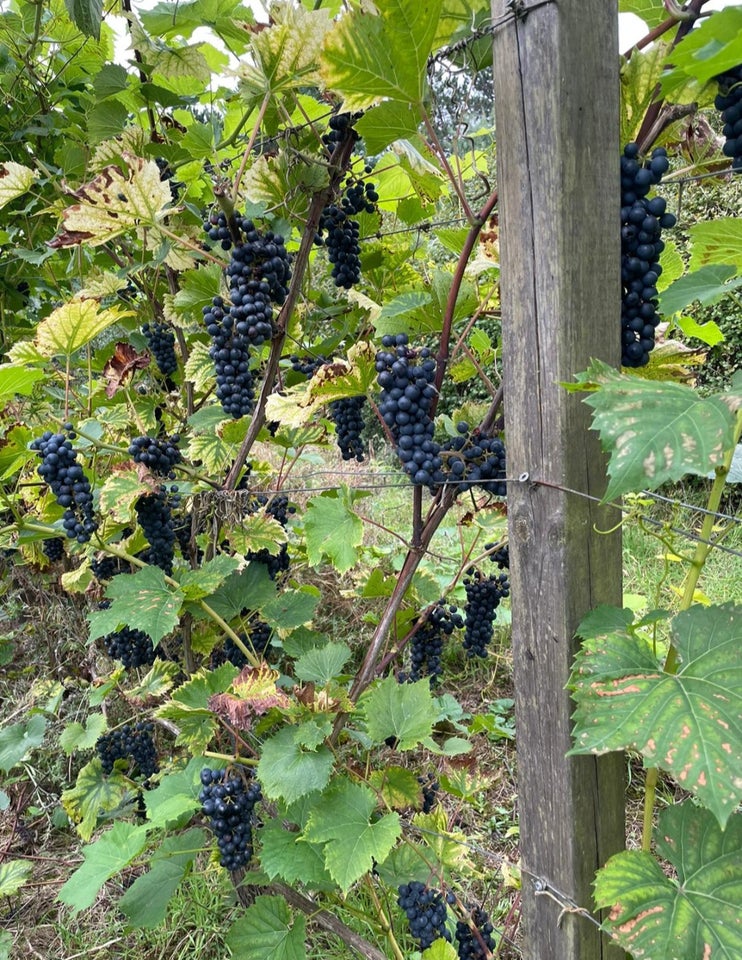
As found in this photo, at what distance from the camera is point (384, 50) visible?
94cm

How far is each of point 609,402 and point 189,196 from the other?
176cm

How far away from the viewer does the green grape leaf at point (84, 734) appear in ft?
7.04

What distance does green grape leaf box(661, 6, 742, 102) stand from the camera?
0.56 metres

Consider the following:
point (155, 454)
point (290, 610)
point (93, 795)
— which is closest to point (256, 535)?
point (290, 610)

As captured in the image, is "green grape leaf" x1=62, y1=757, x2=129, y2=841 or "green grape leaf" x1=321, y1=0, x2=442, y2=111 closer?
"green grape leaf" x1=321, y1=0, x2=442, y2=111

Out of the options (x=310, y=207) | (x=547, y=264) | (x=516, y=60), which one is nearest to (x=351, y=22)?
(x=516, y=60)

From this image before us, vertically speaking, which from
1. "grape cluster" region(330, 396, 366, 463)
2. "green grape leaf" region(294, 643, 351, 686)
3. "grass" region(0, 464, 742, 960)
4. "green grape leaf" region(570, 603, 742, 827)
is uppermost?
"grape cluster" region(330, 396, 366, 463)

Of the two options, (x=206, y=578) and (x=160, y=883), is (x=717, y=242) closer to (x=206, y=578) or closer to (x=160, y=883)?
(x=206, y=578)

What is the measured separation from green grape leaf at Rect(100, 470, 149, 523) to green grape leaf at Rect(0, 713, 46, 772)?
1167 millimetres

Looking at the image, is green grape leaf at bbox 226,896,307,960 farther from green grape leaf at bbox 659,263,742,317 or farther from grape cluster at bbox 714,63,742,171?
grape cluster at bbox 714,63,742,171

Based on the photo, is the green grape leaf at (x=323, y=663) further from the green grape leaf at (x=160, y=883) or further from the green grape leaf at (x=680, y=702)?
the green grape leaf at (x=680, y=702)

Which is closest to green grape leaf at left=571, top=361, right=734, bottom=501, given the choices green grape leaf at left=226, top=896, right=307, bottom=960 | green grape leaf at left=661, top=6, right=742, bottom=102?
green grape leaf at left=661, top=6, right=742, bottom=102

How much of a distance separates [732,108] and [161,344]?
5.41 ft

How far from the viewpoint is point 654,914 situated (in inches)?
32.8
